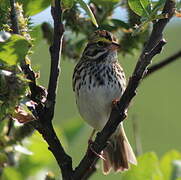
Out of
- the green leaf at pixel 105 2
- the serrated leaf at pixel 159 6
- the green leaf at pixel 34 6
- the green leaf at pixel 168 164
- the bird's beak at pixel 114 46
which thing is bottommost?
the green leaf at pixel 168 164

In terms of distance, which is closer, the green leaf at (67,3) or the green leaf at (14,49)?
the green leaf at (14,49)

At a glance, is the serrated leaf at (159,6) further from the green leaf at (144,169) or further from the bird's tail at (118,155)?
the bird's tail at (118,155)

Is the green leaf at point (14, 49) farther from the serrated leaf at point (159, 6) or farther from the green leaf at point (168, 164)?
the green leaf at point (168, 164)

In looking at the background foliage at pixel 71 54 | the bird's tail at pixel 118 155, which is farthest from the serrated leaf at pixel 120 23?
the bird's tail at pixel 118 155

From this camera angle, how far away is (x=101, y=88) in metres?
4.23

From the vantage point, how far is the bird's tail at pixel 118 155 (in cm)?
428

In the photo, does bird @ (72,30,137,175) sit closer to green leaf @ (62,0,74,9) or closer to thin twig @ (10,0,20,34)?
green leaf @ (62,0,74,9)

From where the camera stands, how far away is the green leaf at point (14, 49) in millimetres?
1971

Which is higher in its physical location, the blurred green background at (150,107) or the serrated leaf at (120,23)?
the serrated leaf at (120,23)

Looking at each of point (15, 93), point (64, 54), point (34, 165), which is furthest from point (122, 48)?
point (15, 93)

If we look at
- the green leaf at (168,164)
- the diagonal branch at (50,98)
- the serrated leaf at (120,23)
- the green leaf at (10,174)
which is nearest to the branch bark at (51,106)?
the diagonal branch at (50,98)

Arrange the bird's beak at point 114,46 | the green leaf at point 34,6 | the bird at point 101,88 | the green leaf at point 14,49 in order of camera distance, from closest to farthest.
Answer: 1. the green leaf at point 14,49
2. the green leaf at point 34,6
3. the bird's beak at point 114,46
4. the bird at point 101,88

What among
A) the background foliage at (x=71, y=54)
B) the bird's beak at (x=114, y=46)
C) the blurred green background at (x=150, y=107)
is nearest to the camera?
the background foliage at (x=71, y=54)

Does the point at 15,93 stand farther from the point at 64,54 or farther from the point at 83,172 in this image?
the point at 64,54
